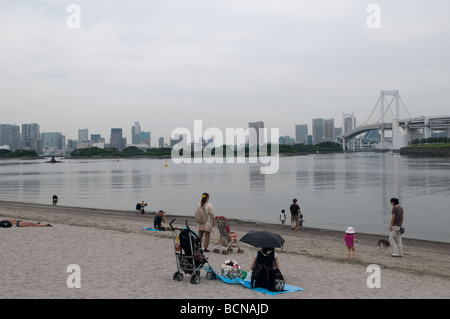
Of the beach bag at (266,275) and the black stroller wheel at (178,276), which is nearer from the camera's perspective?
the beach bag at (266,275)

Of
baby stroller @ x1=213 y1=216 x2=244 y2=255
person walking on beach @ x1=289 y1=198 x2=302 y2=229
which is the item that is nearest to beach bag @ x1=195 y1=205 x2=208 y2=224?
baby stroller @ x1=213 y1=216 x2=244 y2=255

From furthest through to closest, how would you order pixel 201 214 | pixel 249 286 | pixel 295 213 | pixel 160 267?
1. pixel 295 213
2. pixel 201 214
3. pixel 160 267
4. pixel 249 286

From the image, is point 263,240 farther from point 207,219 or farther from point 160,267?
point 207,219

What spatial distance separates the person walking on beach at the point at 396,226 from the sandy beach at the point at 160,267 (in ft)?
0.84

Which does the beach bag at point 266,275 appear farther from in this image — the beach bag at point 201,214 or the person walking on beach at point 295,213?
the person walking on beach at point 295,213

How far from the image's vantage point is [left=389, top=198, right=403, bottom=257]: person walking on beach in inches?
382

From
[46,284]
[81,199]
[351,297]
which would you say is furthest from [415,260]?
[81,199]

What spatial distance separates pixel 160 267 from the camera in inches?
327

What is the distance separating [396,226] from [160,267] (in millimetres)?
5505

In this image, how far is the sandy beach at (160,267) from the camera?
6660 mm

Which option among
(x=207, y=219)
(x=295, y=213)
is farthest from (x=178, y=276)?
(x=295, y=213)

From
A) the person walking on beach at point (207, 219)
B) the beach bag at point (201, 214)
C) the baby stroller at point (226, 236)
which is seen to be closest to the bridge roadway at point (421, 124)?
the baby stroller at point (226, 236)

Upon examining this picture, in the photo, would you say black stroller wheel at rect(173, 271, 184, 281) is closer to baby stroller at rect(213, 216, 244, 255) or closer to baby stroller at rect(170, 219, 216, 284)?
baby stroller at rect(170, 219, 216, 284)
